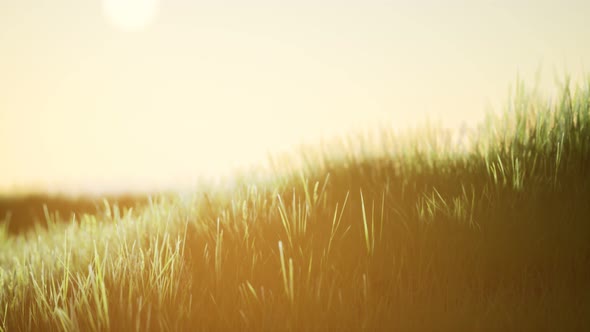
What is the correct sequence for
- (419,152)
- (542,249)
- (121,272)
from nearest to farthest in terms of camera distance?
(121,272) → (542,249) → (419,152)

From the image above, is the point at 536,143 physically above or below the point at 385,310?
above

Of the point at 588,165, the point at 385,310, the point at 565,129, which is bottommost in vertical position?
the point at 385,310

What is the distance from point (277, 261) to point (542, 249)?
0.85m

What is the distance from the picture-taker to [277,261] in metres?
1.48

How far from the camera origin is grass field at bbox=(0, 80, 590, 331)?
1.27 meters

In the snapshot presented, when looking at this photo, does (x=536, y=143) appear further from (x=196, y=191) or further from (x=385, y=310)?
(x=196, y=191)

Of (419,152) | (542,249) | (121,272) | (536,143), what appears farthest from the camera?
(419,152)

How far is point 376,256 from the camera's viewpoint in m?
1.49

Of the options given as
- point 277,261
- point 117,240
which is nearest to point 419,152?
point 277,261

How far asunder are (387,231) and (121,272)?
2.73ft

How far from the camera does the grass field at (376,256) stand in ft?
4.16

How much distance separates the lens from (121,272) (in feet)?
4.74

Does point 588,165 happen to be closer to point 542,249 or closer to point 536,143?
point 536,143

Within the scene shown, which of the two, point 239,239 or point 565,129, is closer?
point 239,239
